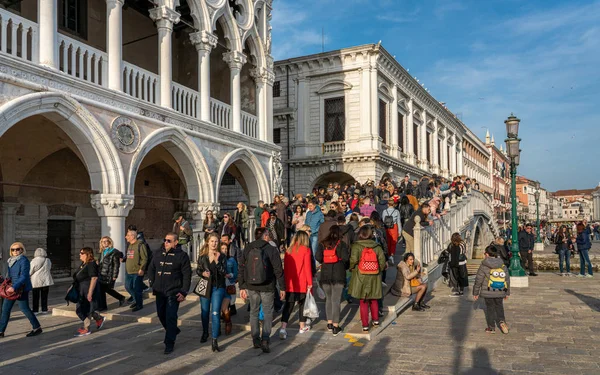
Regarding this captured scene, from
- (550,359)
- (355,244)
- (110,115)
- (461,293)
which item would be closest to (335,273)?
(355,244)

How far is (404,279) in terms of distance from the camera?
369 inches

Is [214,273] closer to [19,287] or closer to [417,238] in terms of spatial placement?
[19,287]

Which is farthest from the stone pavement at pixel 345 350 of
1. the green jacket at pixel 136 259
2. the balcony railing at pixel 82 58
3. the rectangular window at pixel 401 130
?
the rectangular window at pixel 401 130

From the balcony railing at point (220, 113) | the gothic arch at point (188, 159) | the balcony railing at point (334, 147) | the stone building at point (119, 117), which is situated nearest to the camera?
the stone building at point (119, 117)

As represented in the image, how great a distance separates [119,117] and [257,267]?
24.8 ft

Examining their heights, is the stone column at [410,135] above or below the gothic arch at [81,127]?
above

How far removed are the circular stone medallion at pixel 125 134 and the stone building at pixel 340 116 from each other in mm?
16154

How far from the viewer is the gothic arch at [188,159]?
13882mm

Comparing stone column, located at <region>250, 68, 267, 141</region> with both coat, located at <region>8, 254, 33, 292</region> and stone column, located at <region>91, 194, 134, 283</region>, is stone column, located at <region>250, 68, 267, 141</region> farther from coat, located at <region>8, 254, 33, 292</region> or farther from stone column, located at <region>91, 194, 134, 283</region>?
coat, located at <region>8, 254, 33, 292</region>

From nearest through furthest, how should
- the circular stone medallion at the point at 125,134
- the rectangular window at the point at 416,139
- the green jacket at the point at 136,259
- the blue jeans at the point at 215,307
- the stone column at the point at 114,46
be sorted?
the blue jeans at the point at 215,307, the green jacket at the point at 136,259, the circular stone medallion at the point at 125,134, the stone column at the point at 114,46, the rectangular window at the point at 416,139

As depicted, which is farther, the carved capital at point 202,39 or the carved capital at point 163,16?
the carved capital at point 202,39

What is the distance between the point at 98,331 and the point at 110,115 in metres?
5.97

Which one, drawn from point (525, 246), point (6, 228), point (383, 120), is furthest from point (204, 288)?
point (383, 120)

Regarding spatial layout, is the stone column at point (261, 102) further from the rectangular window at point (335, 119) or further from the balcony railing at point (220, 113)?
the rectangular window at point (335, 119)
